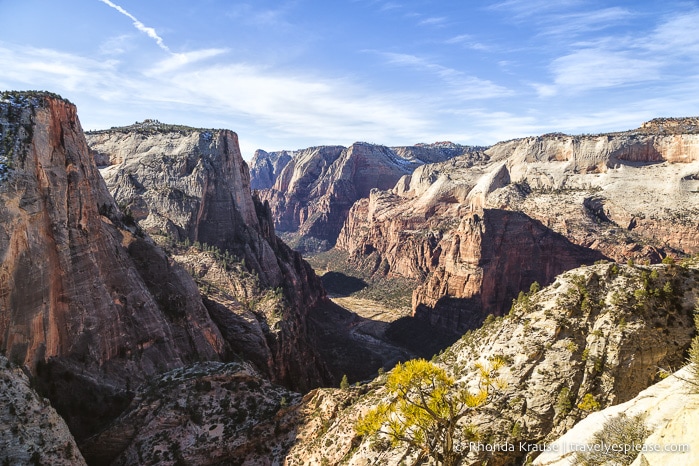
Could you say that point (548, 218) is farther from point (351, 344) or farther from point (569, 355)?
point (569, 355)

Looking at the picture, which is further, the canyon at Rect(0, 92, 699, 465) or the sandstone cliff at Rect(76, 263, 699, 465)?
the canyon at Rect(0, 92, 699, 465)

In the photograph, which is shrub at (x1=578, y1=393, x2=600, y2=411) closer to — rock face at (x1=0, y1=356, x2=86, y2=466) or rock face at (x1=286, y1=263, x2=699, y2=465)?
rock face at (x1=286, y1=263, x2=699, y2=465)

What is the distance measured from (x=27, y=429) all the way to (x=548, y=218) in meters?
119

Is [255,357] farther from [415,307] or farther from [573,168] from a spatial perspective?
[573,168]

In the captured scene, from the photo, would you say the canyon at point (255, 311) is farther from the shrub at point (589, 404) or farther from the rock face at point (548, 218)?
the rock face at point (548, 218)

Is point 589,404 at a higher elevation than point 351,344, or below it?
higher

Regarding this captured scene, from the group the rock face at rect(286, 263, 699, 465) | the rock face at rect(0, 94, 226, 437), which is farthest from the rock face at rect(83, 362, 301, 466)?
the rock face at rect(0, 94, 226, 437)

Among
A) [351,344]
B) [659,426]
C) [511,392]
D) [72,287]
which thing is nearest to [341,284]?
[351,344]

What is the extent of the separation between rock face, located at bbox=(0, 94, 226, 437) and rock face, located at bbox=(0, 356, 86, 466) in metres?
11.3

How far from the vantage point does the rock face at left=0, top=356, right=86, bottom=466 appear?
21.0 metres

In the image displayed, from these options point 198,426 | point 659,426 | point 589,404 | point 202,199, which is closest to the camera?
point 659,426

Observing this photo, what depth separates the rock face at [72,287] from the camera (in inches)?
1378

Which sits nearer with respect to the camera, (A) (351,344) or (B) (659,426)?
(B) (659,426)

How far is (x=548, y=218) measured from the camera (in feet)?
379
